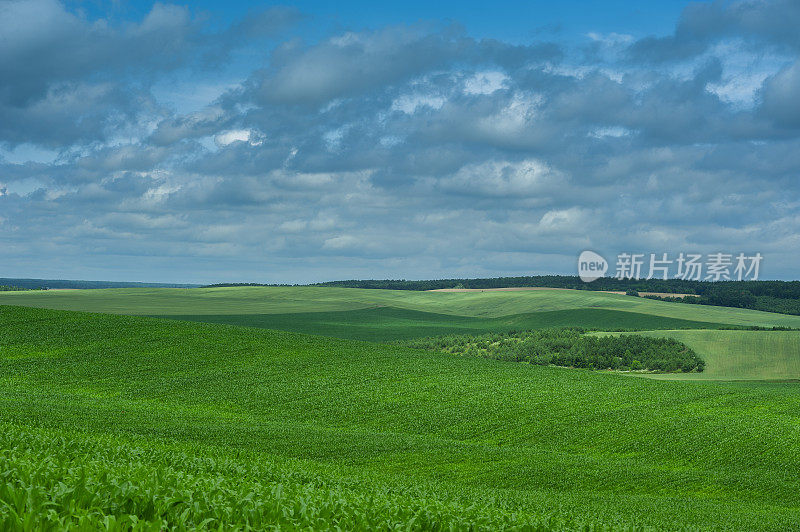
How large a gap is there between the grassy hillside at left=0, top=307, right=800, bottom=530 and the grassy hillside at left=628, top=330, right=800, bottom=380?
2051 cm

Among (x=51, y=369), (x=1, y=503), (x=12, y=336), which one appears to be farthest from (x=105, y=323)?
(x=1, y=503)

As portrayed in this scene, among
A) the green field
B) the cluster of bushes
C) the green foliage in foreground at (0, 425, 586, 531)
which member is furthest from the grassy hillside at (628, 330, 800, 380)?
the green foliage in foreground at (0, 425, 586, 531)

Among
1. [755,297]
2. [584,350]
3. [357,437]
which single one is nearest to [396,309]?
[584,350]

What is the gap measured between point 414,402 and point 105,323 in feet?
118

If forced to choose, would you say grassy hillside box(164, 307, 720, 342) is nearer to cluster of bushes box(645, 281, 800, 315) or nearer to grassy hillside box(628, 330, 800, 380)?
grassy hillside box(628, 330, 800, 380)

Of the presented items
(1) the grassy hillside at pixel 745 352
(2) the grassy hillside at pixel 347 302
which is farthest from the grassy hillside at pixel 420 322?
(1) the grassy hillside at pixel 745 352

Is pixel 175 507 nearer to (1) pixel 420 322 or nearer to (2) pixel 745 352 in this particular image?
(2) pixel 745 352

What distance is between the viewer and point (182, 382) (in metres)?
44.5

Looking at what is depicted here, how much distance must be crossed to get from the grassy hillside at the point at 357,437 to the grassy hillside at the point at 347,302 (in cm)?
5566

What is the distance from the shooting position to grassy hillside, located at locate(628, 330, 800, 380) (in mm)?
69062

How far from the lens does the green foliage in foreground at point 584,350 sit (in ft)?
241

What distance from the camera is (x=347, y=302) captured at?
136m

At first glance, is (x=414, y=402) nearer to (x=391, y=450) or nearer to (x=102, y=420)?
(x=391, y=450)

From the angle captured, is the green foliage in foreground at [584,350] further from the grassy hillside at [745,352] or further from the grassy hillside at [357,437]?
the grassy hillside at [357,437]
